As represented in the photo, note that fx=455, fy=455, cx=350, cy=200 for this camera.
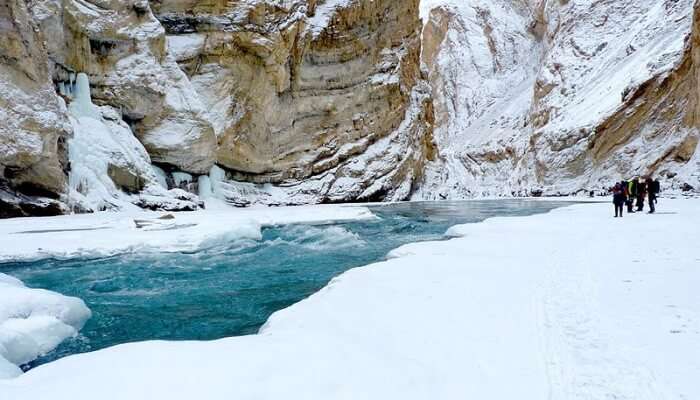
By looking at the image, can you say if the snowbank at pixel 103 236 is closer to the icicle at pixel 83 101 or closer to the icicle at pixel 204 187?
the icicle at pixel 83 101

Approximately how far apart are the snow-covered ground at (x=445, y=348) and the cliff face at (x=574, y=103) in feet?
127

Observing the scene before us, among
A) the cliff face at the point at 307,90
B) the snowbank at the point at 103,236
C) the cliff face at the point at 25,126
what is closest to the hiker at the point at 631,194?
the snowbank at the point at 103,236

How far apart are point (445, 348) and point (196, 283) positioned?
6410mm

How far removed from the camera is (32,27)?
64.5ft

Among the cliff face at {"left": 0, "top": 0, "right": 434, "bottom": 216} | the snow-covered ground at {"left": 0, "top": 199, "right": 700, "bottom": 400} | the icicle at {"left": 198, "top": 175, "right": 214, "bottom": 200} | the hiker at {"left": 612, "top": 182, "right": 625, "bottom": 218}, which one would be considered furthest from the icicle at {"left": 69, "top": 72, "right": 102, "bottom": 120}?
the hiker at {"left": 612, "top": 182, "right": 625, "bottom": 218}

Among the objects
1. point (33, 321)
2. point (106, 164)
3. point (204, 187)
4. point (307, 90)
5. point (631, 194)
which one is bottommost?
point (33, 321)

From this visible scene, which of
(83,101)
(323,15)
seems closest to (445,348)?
(83,101)

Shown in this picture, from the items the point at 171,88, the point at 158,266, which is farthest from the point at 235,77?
the point at 158,266

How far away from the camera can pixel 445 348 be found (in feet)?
12.8

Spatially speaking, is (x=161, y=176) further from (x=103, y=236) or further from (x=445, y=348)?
(x=445, y=348)

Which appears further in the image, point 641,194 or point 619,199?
point 641,194

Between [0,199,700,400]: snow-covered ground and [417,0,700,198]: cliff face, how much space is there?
38559 millimetres

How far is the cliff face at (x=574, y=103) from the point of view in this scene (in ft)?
153

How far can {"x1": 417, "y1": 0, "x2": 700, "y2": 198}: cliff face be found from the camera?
153 feet
